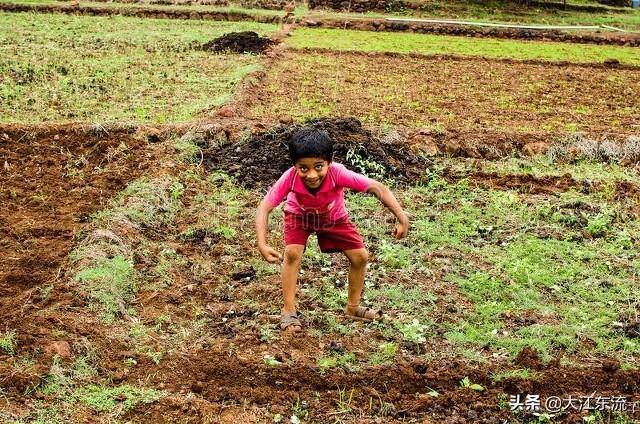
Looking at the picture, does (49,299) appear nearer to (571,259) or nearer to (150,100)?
(571,259)

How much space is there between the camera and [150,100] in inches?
449

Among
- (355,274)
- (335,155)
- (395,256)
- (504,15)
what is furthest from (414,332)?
(504,15)

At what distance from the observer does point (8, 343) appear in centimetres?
473

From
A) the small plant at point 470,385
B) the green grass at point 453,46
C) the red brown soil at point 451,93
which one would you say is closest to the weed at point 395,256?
the small plant at point 470,385

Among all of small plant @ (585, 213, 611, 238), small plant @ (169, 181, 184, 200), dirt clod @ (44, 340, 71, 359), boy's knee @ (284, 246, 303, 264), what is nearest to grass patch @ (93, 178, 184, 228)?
small plant @ (169, 181, 184, 200)

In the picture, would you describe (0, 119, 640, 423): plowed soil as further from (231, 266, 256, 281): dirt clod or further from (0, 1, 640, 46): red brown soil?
(0, 1, 640, 46): red brown soil

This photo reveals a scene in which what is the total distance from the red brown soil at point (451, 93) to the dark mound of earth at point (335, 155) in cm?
132

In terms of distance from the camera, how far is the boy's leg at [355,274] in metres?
5.14

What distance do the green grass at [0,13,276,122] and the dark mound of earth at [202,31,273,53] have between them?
0.53 m

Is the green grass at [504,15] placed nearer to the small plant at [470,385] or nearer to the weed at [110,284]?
the weed at [110,284]

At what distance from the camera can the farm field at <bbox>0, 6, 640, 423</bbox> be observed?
4.53 meters

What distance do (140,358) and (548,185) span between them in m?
5.41

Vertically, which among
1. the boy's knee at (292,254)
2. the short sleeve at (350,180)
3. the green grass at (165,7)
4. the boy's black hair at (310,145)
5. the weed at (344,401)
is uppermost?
the boy's black hair at (310,145)

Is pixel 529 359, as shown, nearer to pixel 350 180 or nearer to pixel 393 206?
pixel 393 206
